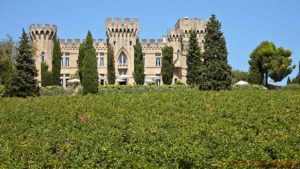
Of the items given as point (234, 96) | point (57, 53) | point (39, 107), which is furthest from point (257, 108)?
point (57, 53)

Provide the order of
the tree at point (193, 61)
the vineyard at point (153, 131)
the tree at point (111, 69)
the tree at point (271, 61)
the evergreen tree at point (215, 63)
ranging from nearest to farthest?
the vineyard at point (153, 131), the evergreen tree at point (215, 63), the tree at point (193, 61), the tree at point (111, 69), the tree at point (271, 61)

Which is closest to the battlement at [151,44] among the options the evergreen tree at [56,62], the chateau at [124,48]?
the chateau at [124,48]

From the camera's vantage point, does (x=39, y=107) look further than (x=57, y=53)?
No

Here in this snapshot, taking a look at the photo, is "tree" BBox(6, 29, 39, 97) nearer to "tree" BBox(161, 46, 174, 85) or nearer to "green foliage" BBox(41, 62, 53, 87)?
"green foliage" BBox(41, 62, 53, 87)

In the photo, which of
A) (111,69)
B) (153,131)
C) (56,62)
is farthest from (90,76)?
(153,131)

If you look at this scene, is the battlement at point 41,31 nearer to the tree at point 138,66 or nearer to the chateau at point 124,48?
the chateau at point 124,48

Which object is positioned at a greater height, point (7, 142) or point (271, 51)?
point (271, 51)

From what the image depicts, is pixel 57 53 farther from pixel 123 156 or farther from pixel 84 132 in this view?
pixel 123 156

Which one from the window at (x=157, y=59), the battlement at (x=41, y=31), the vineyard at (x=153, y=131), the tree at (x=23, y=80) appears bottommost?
the vineyard at (x=153, y=131)

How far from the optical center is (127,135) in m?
17.7

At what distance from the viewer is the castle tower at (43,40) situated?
55.4 meters

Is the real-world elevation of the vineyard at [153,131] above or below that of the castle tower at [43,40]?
below

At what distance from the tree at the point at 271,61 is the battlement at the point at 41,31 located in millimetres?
24940

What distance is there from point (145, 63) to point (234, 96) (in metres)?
29.4
